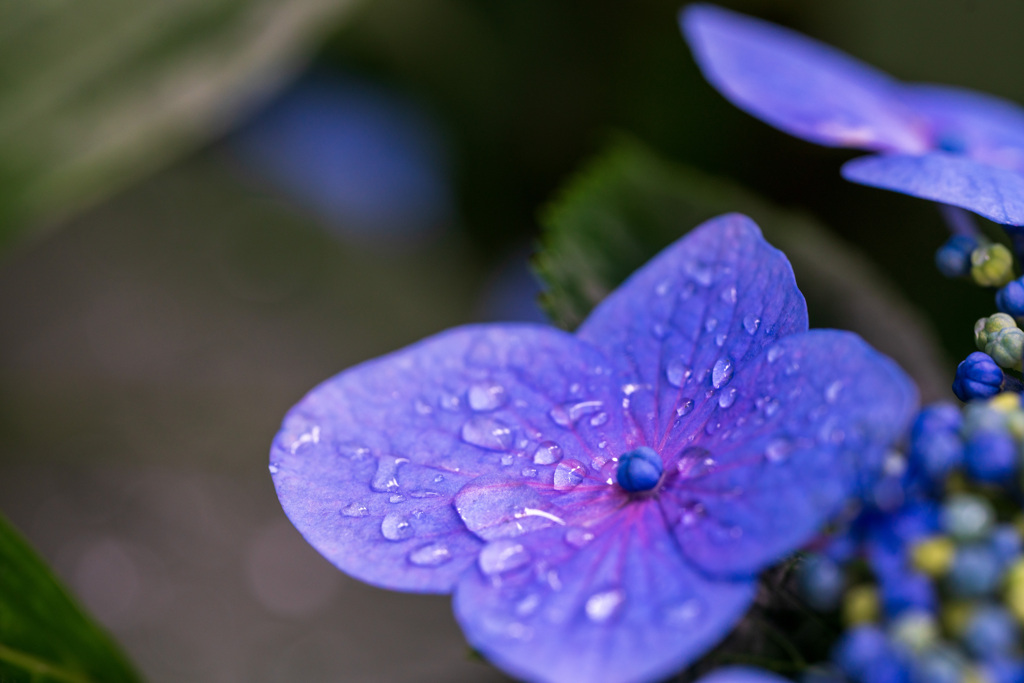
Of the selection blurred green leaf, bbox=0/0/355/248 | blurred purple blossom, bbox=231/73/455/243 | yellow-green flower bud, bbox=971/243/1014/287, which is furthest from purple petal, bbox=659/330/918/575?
blurred purple blossom, bbox=231/73/455/243

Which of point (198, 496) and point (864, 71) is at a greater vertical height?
point (864, 71)

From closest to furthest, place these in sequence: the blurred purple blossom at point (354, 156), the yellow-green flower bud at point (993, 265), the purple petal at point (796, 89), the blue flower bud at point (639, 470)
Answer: the blue flower bud at point (639, 470) < the yellow-green flower bud at point (993, 265) < the purple petal at point (796, 89) < the blurred purple blossom at point (354, 156)

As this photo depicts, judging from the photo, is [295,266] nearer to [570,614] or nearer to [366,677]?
[366,677]

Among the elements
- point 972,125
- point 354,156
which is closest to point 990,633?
point 972,125

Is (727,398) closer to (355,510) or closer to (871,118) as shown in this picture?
(355,510)

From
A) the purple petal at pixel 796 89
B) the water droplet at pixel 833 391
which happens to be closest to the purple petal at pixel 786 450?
the water droplet at pixel 833 391

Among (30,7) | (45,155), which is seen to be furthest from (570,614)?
(30,7)

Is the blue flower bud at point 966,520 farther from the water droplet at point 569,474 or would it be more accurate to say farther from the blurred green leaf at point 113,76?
the blurred green leaf at point 113,76
